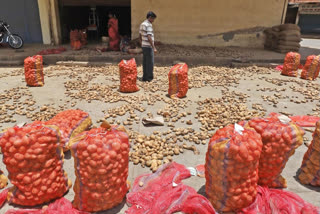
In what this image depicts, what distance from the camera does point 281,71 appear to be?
647 centimetres

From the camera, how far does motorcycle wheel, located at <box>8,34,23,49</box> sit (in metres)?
8.34

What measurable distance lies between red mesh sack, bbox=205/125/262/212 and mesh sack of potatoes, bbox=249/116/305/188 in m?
0.17

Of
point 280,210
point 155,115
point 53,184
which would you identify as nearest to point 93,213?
point 53,184

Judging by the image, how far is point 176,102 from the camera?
13.7 feet

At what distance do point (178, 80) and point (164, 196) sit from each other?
262 centimetres

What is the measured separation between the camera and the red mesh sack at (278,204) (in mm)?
1808

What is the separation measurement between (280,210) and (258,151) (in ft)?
1.83

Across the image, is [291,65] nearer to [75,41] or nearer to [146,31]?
[146,31]

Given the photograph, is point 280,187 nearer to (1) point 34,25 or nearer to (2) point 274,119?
(2) point 274,119

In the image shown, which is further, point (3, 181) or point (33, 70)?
point (33, 70)

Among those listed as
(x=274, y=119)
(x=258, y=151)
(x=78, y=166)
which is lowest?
(x=78, y=166)

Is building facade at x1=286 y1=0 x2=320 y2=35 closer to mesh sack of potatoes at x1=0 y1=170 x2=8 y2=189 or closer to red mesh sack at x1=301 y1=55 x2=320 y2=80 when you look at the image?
red mesh sack at x1=301 y1=55 x2=320 y2=80

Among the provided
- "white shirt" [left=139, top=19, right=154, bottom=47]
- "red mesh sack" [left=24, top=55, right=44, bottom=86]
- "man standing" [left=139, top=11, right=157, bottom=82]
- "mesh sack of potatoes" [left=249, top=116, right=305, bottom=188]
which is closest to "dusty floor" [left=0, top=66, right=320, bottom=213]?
"red mesh sack" [left=24, top=55, right=44, bottom=86]

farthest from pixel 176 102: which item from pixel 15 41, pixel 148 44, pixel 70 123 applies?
pixel 15 41
